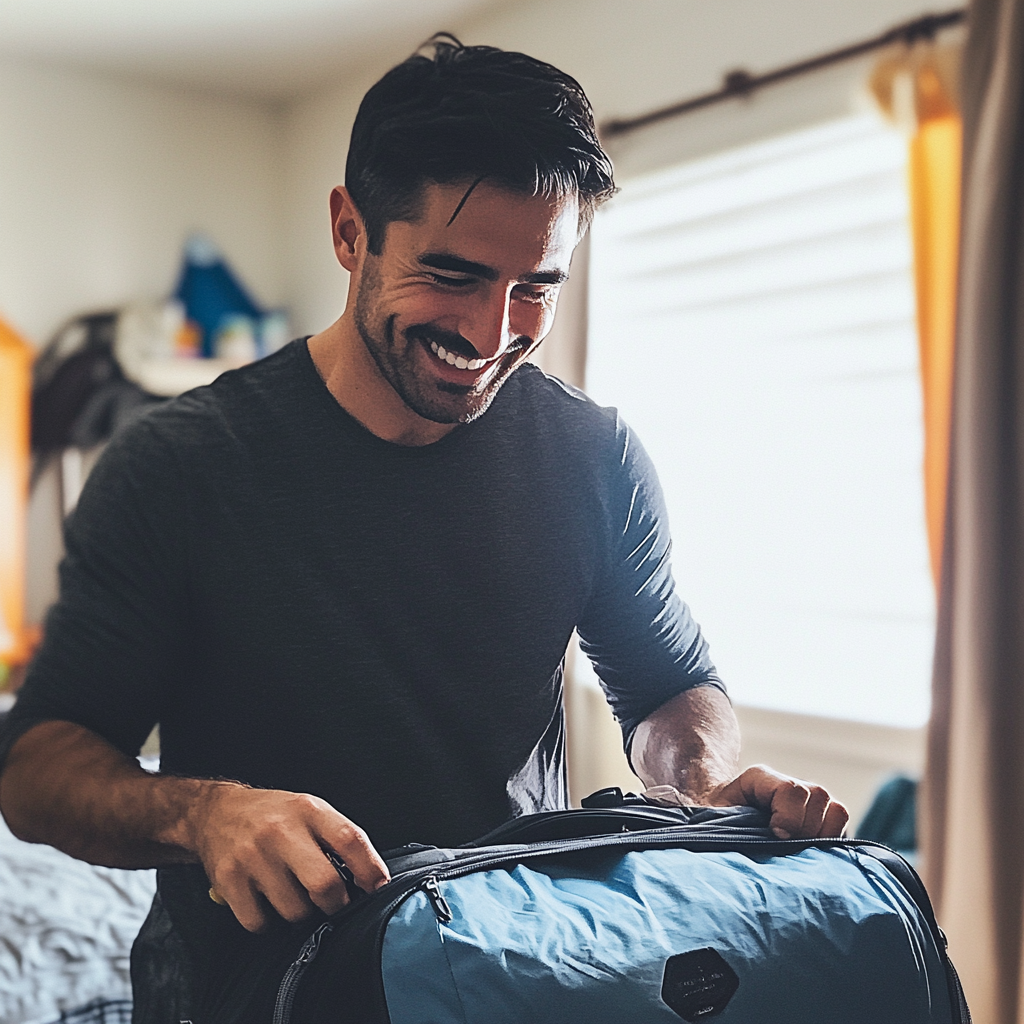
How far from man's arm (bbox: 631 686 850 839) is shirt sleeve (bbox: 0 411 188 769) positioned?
0.41 metres

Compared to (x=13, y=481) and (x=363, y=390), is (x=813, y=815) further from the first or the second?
(x=13, y=481)

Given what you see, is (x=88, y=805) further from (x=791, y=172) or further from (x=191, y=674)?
(x=791, y=172)

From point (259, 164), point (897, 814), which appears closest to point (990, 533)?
point (897, 814)

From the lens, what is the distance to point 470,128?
0.79m

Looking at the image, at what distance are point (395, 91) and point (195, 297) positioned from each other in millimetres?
2887

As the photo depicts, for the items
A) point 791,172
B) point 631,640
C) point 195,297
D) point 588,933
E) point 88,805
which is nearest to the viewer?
point 588,933

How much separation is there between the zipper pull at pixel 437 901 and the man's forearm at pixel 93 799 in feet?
0.51

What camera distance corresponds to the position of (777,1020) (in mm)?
654

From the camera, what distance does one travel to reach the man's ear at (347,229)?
862 mm

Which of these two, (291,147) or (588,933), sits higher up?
(291,147)

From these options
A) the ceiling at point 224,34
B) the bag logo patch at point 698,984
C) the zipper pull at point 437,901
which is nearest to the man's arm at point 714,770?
the bag logo patch at point 698,984

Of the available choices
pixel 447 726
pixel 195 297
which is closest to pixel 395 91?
pixel 447 726

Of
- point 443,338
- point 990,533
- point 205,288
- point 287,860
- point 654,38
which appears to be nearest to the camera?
point 287,860

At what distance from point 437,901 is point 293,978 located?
9cm
